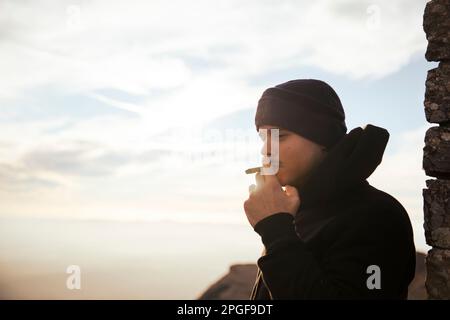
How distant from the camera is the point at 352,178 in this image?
2865mm

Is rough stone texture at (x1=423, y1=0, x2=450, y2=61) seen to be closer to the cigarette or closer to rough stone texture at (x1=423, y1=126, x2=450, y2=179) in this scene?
rough stone texture at (x1=423, y1=126, x2=450, y2=179)

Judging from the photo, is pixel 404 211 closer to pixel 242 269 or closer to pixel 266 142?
pixel 266 142

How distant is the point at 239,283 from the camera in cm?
1095

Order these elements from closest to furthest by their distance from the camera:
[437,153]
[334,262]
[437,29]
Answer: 1. [334,262]
2. [437,153]
3. [437,29]

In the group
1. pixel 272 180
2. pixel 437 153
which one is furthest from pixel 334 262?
pixel 437 153

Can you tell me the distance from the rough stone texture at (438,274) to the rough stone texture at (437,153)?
491 mm

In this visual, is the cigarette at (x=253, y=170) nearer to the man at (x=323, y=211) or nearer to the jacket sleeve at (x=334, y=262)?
the man at (x=323, y=211)

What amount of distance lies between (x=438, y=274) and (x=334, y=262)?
2.66ft

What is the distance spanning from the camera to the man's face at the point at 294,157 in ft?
10.1

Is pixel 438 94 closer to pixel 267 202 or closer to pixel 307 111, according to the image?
pixel 307 111

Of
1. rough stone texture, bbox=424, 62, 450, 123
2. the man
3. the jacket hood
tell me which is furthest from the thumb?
rough stone texture, bbox=424, 62, 450, 123

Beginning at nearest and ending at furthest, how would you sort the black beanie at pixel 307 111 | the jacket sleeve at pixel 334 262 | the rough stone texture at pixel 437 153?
the jacket sleeve at pixel 334 262 < the rough stone texture at pixel 437 153 < the black beanie at pixel 307 111

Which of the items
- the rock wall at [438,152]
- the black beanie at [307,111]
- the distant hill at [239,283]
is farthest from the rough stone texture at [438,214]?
the distant hill at [239,283]
